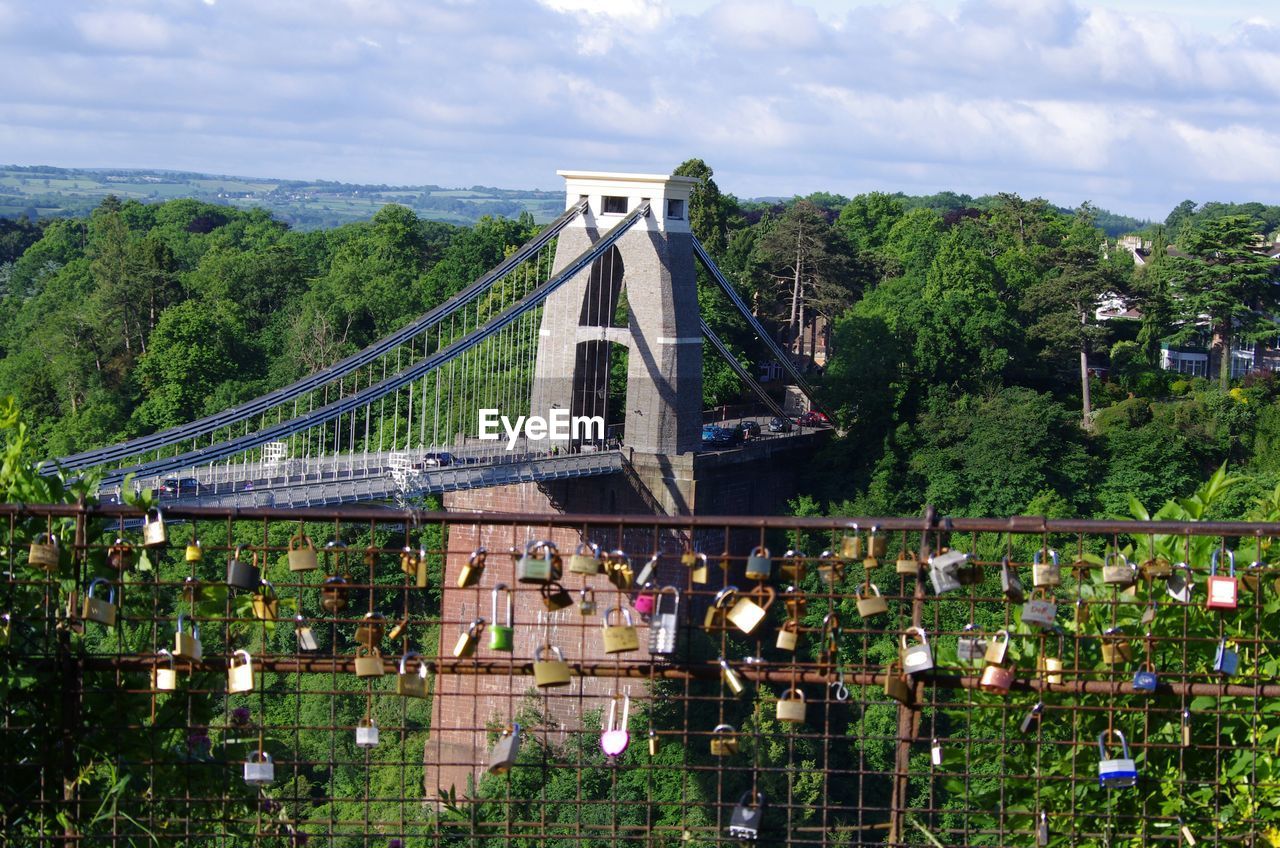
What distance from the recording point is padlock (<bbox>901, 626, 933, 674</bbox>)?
12.7 ft

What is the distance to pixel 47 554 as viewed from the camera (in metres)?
3.84

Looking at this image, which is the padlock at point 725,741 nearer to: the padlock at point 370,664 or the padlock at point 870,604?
the padlock at point 870,604

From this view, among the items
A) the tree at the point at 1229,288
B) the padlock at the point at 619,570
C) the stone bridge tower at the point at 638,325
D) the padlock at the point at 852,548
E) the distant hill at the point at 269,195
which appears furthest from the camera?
the distant hill at the point at 269,195

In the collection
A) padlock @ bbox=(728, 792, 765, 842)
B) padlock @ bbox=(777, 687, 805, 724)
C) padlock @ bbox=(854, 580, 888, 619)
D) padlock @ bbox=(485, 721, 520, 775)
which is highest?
padlock @ bbox=(854, 580, 888, 619)

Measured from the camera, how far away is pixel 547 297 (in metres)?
24.2

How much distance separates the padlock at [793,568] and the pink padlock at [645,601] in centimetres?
30

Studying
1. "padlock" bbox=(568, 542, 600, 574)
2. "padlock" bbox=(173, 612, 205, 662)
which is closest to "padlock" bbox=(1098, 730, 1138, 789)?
"padlock" bbox=(568, 542, 600, 574)

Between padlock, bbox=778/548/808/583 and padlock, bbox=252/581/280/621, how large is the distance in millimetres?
1142

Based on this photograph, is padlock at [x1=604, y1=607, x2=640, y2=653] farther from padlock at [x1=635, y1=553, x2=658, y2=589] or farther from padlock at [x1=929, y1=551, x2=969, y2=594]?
padlock at [x1=929, y1=551, x2=969, y2=594]

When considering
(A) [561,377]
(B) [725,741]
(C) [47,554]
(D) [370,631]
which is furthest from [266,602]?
(A) [561,377]

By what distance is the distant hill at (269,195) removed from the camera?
428 feet

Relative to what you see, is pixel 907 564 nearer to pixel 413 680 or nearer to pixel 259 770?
pixel 413 680

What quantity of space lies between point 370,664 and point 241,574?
0.34 meters

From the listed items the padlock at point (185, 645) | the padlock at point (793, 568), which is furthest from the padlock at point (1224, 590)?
the padlock at point (185, 645)
